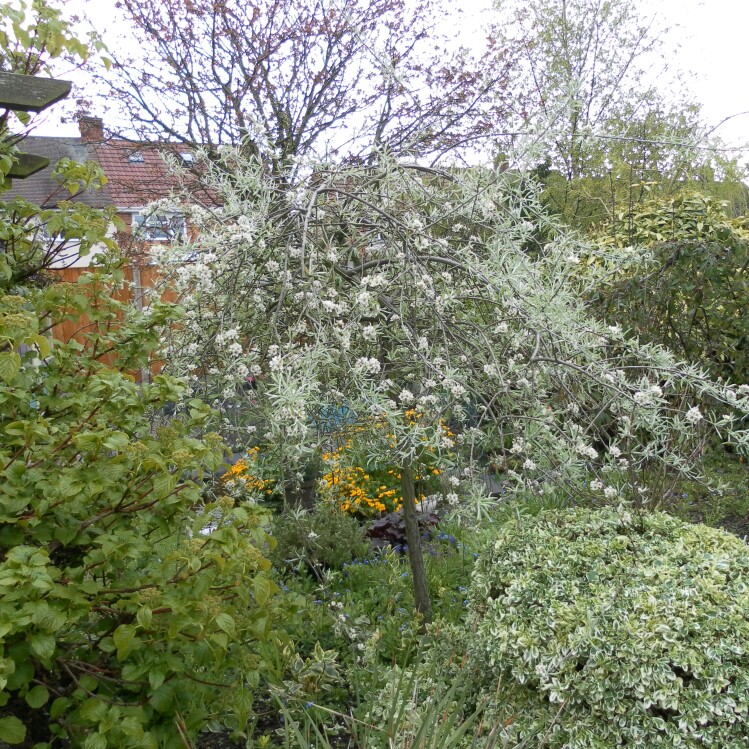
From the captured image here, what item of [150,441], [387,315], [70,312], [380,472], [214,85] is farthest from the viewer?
[214,85]

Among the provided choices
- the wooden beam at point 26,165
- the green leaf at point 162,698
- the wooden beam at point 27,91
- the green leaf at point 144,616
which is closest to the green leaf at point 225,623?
the green leaf at point 144,616

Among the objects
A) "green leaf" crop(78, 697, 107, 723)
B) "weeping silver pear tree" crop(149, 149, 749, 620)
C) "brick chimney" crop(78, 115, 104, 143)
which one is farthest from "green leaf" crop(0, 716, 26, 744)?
"brick chimney" crop(78, 115, 104, 143)

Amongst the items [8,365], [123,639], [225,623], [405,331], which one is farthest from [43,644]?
[405,331]

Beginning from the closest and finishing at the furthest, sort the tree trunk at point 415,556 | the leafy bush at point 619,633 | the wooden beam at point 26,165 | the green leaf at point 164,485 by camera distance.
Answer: the green leaf at point 164,485 < the leafy bush at point 619,633 < the wooden beam at point 26,165 < the tree trunk at point 415,556

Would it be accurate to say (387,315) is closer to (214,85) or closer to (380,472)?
(380,472)

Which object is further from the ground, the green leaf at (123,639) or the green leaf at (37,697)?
the green leaf at (123,639)

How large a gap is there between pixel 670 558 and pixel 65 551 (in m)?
2.04

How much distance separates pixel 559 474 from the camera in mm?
2498

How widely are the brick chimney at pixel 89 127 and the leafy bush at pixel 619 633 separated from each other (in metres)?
6.55

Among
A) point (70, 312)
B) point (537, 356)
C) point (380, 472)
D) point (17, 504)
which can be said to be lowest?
point (380, 472)

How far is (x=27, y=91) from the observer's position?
2467 mm

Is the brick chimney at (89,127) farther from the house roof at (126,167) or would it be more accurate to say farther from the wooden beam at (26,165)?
the wooden beam at (26,165)

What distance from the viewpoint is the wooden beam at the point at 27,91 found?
2443 millimetres

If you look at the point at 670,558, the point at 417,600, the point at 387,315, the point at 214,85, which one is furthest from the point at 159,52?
the point at 670,558
